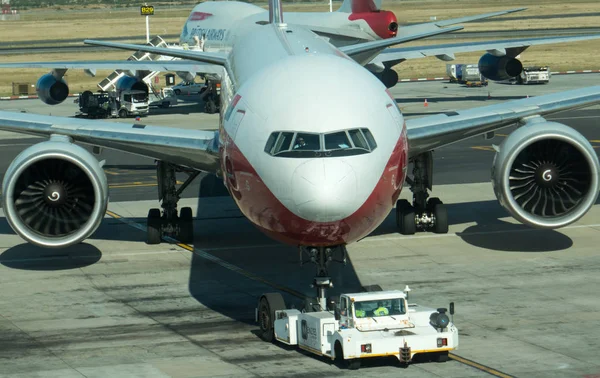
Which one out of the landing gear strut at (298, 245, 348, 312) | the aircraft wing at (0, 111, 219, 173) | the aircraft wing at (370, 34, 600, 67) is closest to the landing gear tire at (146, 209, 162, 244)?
the aircraft wing at (0, 111, 219, 173)

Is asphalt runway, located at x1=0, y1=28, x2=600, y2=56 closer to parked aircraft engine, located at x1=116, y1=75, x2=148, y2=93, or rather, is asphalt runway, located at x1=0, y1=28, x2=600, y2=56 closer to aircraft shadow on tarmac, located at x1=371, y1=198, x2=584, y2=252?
parked aircraft engine, located at x1=116, y1=75, x2=148, y2=93

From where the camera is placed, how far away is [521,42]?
6359 centimetres

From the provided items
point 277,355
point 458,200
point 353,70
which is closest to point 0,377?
point 277,355

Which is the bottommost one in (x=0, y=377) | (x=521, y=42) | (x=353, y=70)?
(x=0, y=377)

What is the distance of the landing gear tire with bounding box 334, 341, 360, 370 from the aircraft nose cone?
236 cm

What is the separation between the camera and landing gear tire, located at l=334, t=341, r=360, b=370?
19328 millimetres

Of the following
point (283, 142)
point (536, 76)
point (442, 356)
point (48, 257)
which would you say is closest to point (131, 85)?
point (536, 76)

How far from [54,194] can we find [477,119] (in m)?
10.8

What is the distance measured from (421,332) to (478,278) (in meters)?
7.32

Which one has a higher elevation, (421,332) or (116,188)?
(116,188)

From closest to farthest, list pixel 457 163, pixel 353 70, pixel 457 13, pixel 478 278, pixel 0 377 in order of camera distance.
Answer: pixel 0 377, pixel 353 70, pixel 478 278, pixel 457 163, pixel 457 13

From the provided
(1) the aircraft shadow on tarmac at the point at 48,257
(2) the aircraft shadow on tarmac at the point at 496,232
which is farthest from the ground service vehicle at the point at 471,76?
(1) the aircraft shadow on tarmac at the point at 48,257

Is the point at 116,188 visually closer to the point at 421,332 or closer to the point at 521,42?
the point at 421,332

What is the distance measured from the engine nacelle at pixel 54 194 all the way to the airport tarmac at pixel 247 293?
4.72 ft
